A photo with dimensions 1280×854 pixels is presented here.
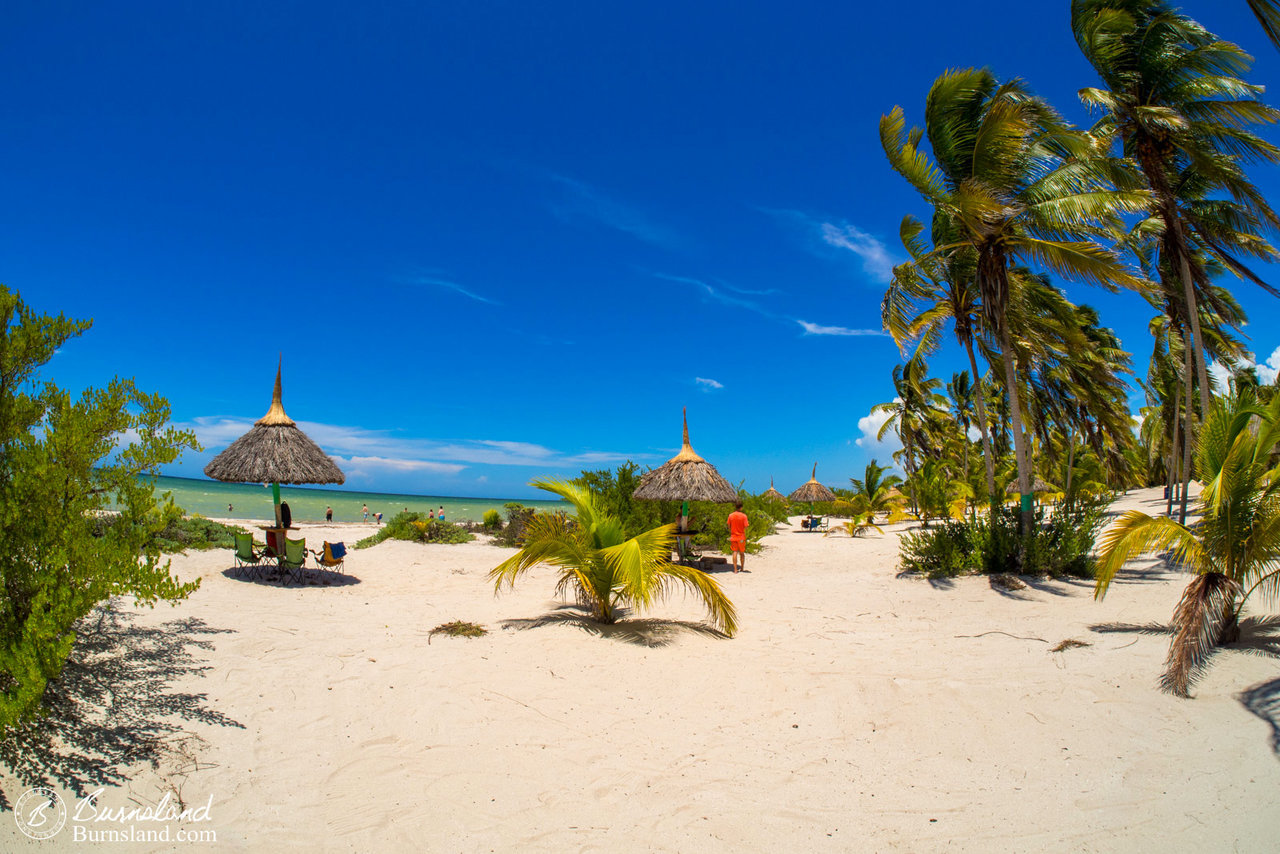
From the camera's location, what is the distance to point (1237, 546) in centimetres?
477

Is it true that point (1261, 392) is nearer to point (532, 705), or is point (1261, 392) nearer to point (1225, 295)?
point (1225, 295)

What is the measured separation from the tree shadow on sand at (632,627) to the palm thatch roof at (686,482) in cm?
504

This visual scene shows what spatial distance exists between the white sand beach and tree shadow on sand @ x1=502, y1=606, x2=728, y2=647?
5 cm

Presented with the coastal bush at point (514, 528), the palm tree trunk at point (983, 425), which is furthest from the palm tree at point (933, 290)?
the coastal bush at point (514, 528)

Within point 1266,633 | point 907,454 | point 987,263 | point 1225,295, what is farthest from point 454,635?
point 907,454

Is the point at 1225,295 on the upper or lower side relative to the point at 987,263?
upper

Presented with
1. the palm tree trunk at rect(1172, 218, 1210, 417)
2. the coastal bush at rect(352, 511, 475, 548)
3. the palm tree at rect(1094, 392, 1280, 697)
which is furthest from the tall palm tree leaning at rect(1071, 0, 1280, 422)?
the coastal bush at rect(352, 511, 475, 548)

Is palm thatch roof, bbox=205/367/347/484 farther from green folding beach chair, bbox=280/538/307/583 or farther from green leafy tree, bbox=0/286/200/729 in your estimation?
green leafy tree, bbox=0/286/200/729

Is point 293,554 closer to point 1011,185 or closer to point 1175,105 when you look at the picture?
point 1011,185

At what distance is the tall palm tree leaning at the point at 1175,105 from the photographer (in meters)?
9.81

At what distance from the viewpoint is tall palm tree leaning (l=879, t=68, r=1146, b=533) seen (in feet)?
28.0

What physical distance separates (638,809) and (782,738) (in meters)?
1.33

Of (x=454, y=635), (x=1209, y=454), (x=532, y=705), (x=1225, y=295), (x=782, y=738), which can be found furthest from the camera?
(x=1225, y=295)

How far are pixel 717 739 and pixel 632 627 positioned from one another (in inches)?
107
